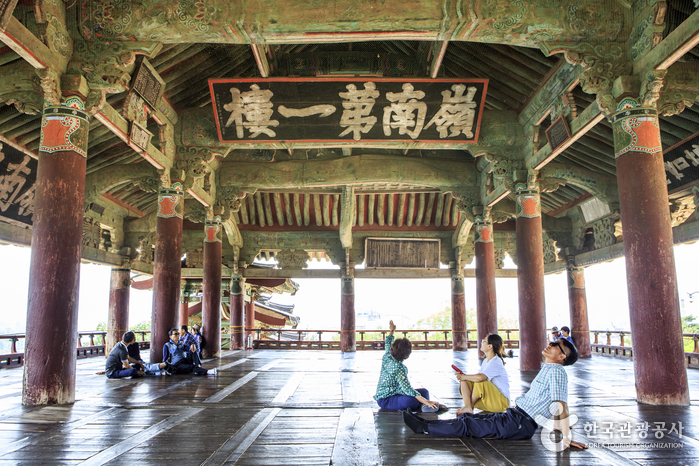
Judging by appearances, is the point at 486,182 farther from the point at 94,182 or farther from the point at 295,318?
the point at 295,318

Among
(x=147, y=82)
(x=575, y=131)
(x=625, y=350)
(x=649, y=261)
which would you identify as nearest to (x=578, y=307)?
(x=625, y=350)

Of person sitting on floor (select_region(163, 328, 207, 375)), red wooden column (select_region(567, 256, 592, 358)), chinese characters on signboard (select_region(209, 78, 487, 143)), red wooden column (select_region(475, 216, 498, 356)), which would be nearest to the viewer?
person sitting on floor (select_region(163, 328, 207, 375))

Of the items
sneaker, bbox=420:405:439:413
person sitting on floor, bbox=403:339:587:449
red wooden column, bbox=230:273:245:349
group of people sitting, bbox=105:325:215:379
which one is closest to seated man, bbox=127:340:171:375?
group of people sitting, bbox=105:325:215:379

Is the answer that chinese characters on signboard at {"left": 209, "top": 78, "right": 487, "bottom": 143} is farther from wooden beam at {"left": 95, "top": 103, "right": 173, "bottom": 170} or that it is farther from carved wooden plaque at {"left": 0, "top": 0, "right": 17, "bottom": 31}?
carved wooden plaque at {"left": 0, "top": 0, "right": 17, "bottom": 31}

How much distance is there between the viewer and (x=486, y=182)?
11.1 metres

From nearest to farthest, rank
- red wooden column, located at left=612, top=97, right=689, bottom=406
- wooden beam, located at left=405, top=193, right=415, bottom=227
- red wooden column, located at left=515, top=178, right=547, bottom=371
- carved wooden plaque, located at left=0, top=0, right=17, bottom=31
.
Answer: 1. carved wooden plaque, located at left=0, top=0, right=17, bottom=31
2. red wooden column, located at left=612, top=97, right=689, bottom=406
3. red wooden column, located at left=515, top=178, right=547, bottom=371
4. wooden beam, located at left=405, top=193, right=415, bottom=227

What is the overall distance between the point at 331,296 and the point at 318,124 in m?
73.4

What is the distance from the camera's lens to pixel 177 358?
7.83 meters

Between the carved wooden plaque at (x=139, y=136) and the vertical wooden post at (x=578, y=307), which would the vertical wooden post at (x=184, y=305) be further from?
the vertical wooden post at (x=578, y=307)

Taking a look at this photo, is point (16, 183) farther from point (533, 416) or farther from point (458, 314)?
point (458, 314)

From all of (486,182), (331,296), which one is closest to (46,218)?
(486,182)

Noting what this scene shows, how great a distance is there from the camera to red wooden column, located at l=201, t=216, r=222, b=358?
11.4 m

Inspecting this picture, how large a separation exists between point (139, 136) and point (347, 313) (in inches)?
372

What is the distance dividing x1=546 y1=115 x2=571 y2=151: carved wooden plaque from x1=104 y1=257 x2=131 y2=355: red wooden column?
1162cm
